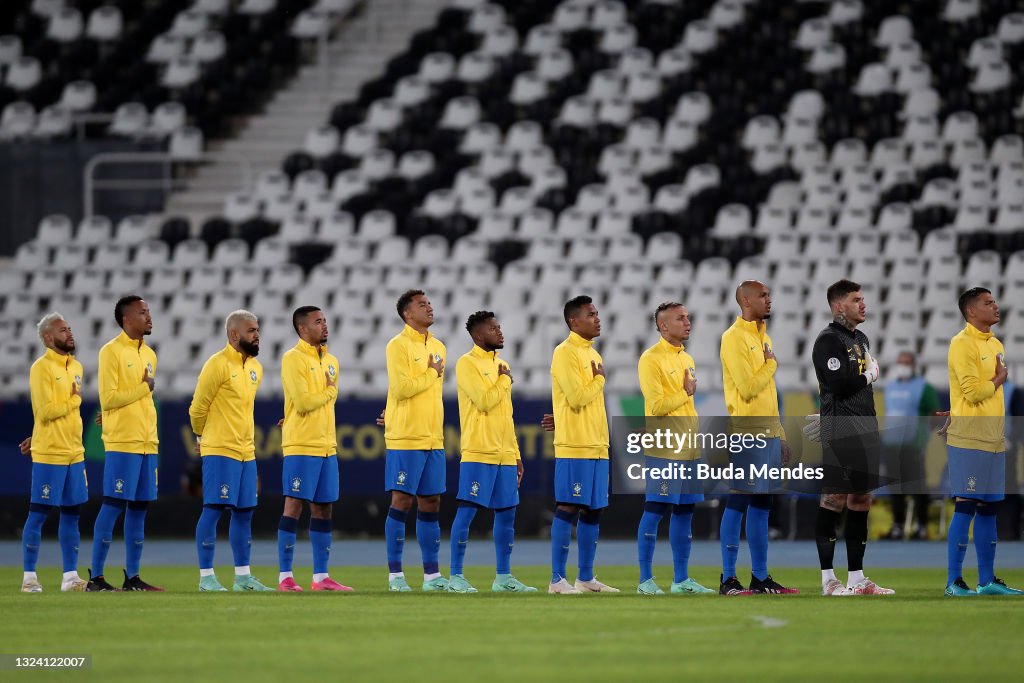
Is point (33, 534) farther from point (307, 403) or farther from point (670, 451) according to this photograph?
point (670, 451)

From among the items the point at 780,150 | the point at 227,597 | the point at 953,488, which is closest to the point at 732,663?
the point at 953,488

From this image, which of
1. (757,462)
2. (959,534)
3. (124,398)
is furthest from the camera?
(124,398)

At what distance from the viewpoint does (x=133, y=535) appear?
13.9 meters

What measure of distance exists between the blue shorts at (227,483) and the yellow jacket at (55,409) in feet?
4.33

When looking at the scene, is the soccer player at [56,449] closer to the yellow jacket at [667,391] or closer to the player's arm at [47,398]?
the player's arm at [47,398]

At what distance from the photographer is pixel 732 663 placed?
28.7 feet

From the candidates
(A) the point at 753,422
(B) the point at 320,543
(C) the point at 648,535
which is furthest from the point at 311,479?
(A) the point at 753,422

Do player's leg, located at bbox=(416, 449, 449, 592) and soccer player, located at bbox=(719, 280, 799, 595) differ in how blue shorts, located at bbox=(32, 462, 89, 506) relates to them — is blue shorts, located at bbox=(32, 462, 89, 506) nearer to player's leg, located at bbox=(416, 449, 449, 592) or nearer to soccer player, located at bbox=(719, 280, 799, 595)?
player's leg, located at bbox=(416, 449, 449, 592)

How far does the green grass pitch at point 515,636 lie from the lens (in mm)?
8484

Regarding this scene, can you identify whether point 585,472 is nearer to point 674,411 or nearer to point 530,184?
point 674,411

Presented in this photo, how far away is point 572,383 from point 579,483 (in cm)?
81

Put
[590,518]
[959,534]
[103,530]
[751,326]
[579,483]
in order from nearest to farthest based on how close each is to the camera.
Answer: [959,534]
[751,326]
[579,483]
[590,518]
[103,530]

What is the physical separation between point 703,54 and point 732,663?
20860mm

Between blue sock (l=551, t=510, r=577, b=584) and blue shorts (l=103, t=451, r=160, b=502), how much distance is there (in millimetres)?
3402
